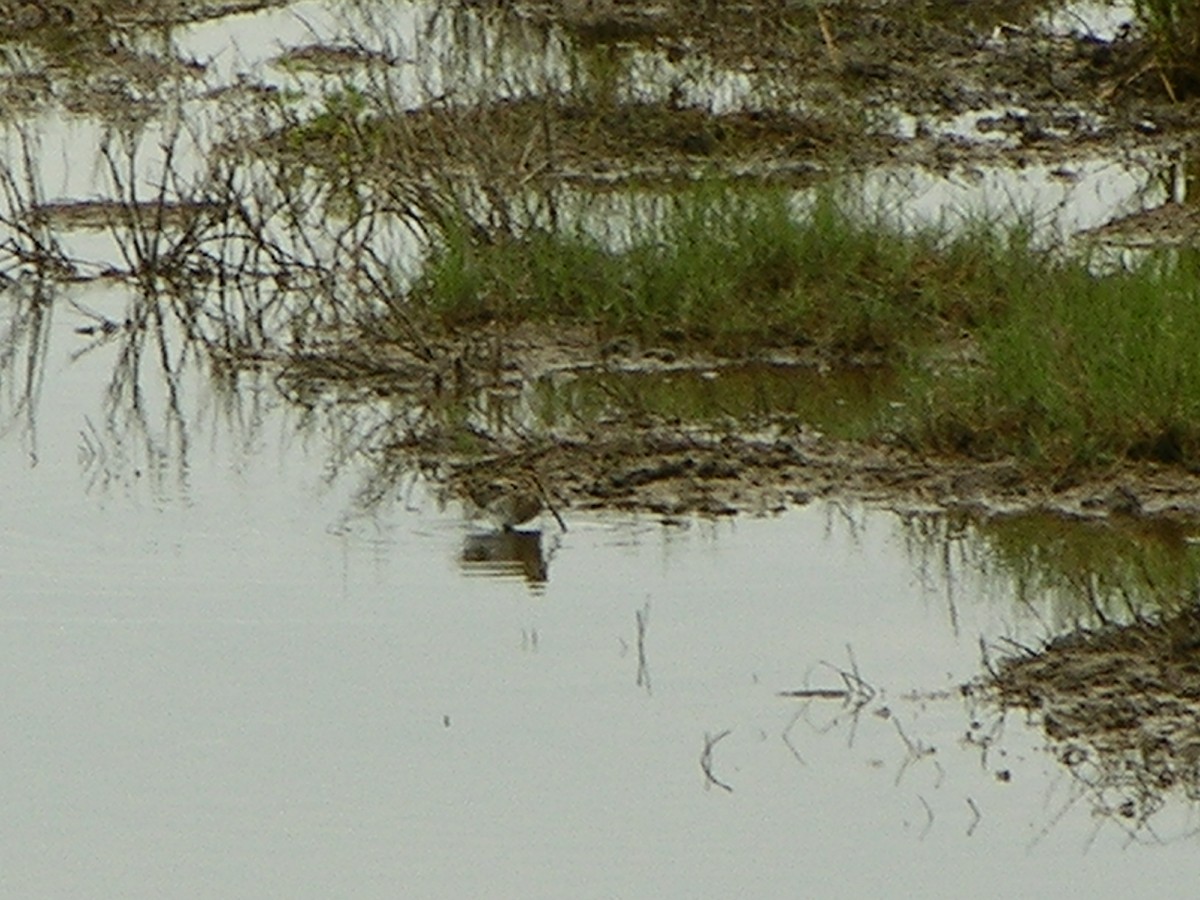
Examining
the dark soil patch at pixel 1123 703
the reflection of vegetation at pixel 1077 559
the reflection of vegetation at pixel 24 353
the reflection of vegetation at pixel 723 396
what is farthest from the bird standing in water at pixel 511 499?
the dark soil patch at pixel 1123 703

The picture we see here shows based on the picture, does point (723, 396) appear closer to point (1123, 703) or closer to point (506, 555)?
point (506, 555)

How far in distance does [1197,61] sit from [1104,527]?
23.1 feet

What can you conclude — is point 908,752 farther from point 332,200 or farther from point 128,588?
point 332,200

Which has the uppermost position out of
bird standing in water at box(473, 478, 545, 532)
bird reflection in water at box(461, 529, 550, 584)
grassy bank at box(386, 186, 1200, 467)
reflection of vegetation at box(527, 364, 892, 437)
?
grassy bank at box(386, 186, 1200, 467)

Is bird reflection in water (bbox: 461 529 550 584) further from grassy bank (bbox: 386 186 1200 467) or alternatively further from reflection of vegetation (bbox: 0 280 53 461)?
reflection of vegetation (bbox: 0 280 53 461)

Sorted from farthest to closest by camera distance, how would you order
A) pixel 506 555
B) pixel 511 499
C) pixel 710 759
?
pixel 511 499
pixel 506 555
pixel 710 759

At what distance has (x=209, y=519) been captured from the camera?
851 centimetres

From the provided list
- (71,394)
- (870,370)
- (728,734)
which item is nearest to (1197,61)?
(870,370)

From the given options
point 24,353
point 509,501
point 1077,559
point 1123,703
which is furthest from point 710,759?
point 24,353

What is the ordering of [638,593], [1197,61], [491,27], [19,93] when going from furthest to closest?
[491,27] < [19,93] < [1197,61] < [638,593]

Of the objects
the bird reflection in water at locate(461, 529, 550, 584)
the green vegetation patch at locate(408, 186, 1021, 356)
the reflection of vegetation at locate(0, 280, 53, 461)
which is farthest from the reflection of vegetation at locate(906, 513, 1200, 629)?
the reflection of vegetation at locate(0, 280, 53, 461)

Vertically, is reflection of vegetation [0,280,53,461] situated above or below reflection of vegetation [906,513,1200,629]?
above

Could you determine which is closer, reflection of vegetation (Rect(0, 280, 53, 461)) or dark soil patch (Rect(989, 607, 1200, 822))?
dark soil patch (Rect(989, 607, 1200, 822))

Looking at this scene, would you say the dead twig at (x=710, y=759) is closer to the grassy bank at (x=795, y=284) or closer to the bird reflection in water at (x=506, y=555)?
the bird reflection in water at (x=506, y=555)
